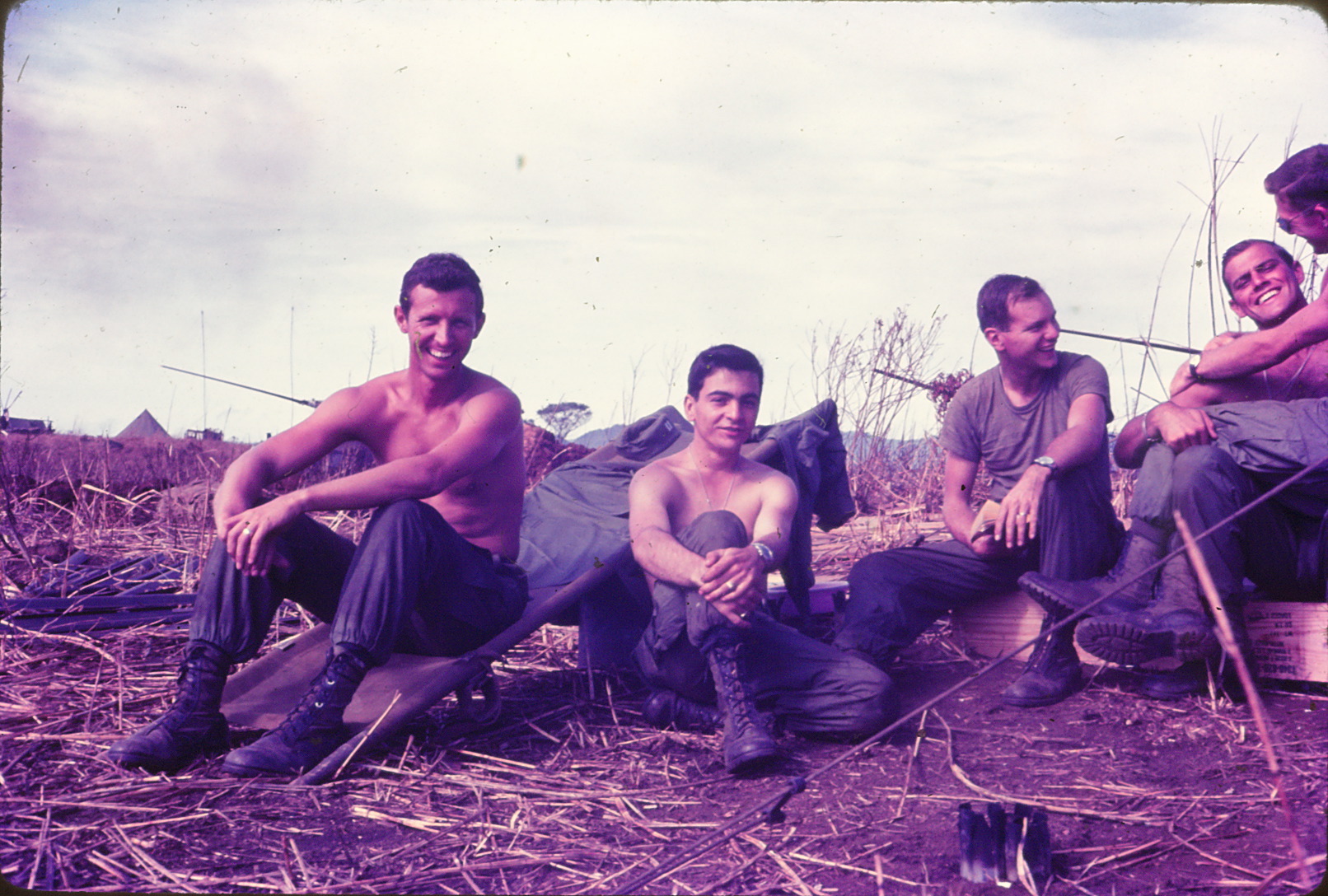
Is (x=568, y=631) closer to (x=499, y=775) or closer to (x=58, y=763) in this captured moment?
(x=499, y=775)

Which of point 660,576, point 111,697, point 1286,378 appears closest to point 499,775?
point 660,576

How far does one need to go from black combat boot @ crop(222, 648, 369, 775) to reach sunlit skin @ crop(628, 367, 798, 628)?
994 millimetres

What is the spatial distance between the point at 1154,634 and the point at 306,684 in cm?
280

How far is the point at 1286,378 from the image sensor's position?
11.7 feet

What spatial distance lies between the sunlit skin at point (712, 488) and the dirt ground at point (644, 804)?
2.13 ft

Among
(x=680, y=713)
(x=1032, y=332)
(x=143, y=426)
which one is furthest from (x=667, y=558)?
(x=143, y=426)

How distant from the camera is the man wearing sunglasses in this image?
10.4ft

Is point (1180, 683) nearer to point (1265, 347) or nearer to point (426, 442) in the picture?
point (1265, 347)

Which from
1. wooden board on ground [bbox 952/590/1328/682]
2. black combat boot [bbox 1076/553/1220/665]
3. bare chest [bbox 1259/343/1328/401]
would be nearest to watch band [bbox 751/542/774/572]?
black combat boot [bbox 1076/553/1220/665]

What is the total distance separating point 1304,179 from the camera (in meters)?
3.55

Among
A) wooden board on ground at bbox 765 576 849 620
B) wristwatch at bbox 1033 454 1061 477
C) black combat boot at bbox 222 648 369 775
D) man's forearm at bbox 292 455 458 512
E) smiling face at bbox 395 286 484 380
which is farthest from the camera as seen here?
wooden board on ground at bbox 765 576 849 620

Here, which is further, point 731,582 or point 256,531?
point 731,582

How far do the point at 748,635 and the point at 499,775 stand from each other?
939 millimetres

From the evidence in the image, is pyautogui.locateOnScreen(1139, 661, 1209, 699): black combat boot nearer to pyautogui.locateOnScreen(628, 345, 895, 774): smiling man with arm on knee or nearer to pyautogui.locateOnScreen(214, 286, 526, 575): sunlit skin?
pyautogui.locateOnScreen(628, 345, 895, 774): smiling man with arm on knee
